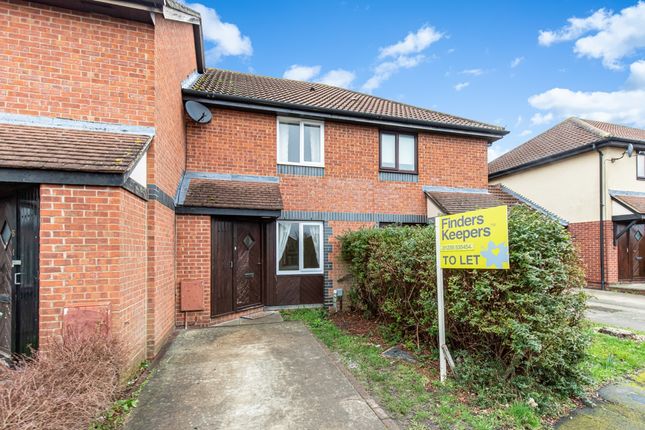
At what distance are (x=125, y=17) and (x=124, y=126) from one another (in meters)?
1.73

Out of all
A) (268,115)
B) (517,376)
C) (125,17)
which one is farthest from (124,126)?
(517,376)

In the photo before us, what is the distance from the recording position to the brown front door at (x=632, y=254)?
39.1ft

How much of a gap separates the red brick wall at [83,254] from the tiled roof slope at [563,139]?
51.6 ft

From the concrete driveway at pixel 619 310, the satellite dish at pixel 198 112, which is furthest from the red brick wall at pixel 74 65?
the concrete driveway at pixel 619 310

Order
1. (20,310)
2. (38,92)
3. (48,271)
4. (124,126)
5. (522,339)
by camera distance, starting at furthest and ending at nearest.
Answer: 1. (124,126)
2. (38,92)
3. (20,310)
4. (48,271)
5. (522,339)

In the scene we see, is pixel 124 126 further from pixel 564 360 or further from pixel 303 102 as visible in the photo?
pixel 564 360

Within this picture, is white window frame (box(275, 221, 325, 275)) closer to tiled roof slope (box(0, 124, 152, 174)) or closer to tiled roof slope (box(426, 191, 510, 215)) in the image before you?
tiled roof slope (box(426, 191, 510, 215))

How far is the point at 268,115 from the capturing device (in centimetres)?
785

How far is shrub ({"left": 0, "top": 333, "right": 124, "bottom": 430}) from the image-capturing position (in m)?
2.10

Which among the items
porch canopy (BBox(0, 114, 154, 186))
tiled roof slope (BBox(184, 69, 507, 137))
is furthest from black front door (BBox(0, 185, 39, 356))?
tiled roof slope (BBox(184, 69, 507, 137))

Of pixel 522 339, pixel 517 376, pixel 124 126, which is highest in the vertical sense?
pixel 124 126

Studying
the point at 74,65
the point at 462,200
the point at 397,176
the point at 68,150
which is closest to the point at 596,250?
the point at 462,200

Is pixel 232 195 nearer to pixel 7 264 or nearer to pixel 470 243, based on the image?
pixel 7 264

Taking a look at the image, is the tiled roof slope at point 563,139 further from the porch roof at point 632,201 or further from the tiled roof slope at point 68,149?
the tiled roof slope at point 68,149
